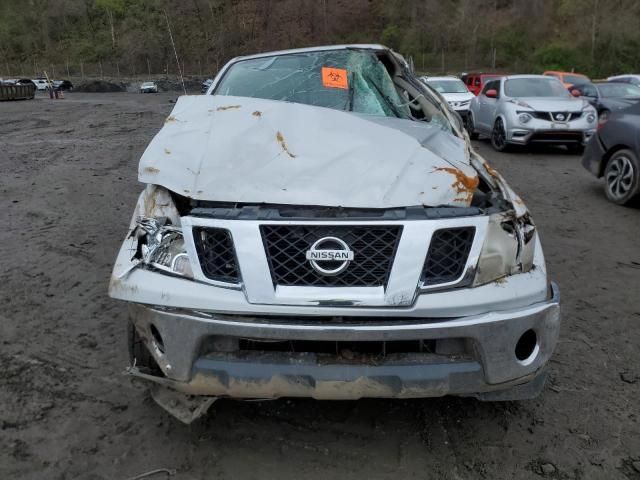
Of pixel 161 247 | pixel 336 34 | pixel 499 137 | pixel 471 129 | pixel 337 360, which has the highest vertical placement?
pixel 161 247

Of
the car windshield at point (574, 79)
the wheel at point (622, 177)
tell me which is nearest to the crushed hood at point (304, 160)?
the wheel at point (622, 177)

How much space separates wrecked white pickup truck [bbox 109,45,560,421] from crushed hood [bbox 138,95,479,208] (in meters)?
0.01

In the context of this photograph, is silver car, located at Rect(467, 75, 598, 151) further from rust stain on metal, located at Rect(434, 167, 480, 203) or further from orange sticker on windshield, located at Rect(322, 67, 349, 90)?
Answer: rust stain on metal, located at Rect(434, 167, 480, 203)

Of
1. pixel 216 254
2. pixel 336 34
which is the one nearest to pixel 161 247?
Answer: pixel 216 254

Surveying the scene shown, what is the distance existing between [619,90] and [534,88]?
4.33 metres

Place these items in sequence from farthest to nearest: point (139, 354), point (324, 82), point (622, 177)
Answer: point (622, 177) → point (324, 82) → point (139, 354)

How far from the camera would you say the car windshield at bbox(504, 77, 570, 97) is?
10.9 meters

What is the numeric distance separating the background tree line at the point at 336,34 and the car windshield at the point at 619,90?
108ft

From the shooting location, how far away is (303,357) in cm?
206

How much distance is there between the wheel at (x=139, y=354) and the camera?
2.34m

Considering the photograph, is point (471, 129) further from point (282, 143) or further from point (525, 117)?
point (282, 143)

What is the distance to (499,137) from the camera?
35.9 ft

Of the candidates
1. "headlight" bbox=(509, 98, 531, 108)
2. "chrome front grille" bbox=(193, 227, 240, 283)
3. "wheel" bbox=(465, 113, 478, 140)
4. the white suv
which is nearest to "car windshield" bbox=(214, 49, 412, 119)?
"chrome front grille" bbox=(193, 227, 240, 283)

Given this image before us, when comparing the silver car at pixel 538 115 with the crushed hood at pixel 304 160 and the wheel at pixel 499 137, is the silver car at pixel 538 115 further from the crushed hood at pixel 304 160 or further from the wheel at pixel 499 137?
the crushed hood at pixel 304 160
